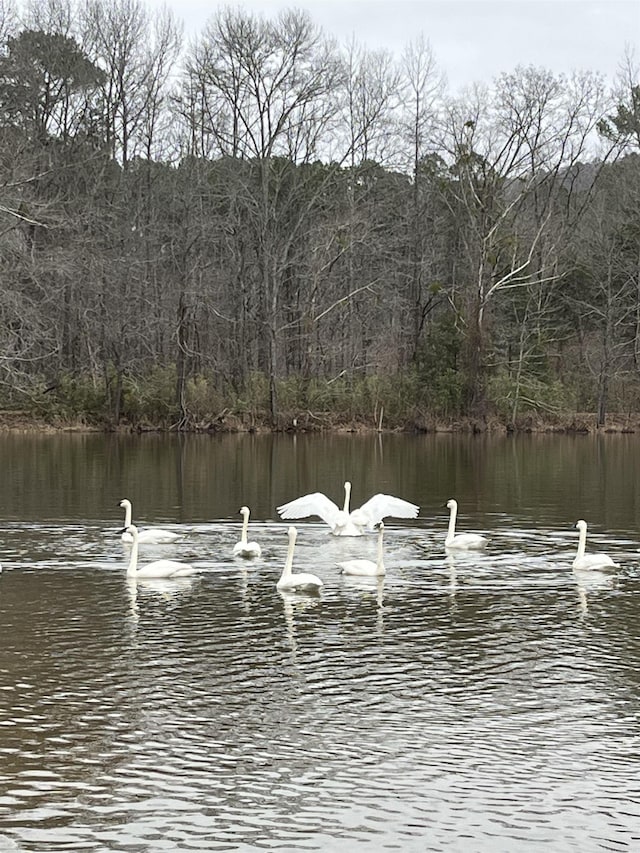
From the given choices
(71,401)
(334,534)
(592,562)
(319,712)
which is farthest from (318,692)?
(71,401)

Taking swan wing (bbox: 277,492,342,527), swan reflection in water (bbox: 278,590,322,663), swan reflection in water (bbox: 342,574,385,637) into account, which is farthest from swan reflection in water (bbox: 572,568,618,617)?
swan wing (bbox: 277,492,342,527)

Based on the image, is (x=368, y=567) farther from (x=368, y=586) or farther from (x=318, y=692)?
(x=318, y=692)

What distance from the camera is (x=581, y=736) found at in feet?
33.0

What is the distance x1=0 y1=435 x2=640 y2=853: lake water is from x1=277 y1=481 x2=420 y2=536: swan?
396mm

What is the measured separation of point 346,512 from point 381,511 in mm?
615

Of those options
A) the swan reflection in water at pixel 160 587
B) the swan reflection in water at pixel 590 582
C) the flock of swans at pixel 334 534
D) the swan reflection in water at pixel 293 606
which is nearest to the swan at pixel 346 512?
the flock of swans at pixel 334 534

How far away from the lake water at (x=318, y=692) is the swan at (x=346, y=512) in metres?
0.40

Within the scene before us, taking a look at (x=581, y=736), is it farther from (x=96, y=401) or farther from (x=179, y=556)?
(x=96, y=401)

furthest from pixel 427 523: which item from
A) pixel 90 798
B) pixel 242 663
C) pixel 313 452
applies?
pixel 313 452

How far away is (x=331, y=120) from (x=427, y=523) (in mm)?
38957

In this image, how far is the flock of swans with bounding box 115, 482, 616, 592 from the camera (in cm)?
1670

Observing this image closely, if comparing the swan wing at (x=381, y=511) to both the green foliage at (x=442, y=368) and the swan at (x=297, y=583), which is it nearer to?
the swan at (x=297, y=583)

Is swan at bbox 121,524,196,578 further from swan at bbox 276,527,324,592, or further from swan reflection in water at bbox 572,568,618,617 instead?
swan reflection in water at bbox 572,568,618,617

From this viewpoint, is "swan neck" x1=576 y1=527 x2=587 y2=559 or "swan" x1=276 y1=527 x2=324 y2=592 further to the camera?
"swan neck" x1=576 y1=527 x2=587 y2=559
